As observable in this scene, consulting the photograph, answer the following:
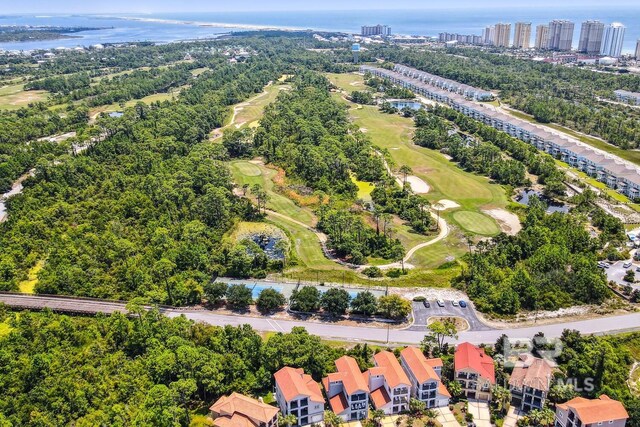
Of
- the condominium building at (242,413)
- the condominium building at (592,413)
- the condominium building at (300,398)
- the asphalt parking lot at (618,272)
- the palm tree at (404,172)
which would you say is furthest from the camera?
the palm tree at (404,172)

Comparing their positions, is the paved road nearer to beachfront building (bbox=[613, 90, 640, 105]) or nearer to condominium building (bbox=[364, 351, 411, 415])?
condominium building (bbox=[364, 351, 411, 415])

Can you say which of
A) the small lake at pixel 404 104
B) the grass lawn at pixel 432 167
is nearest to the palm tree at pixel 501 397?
the grass lawn at pixel 432 167

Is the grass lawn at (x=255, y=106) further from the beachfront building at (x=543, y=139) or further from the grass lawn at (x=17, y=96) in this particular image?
the grass lawn at (x=17, y=96)

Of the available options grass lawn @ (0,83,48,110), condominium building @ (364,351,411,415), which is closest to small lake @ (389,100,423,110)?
grass lawn @ (0,83,48,110)

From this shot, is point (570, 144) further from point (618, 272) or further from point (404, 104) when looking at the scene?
point (404, 104)

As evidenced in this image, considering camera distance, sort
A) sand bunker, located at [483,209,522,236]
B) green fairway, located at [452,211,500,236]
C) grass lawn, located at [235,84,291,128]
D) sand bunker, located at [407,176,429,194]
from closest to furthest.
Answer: green fairway, located at [452,211,500,236]
sand bunker, located at [483,209,522,236]
sand bunker, located at [407,176,429,194]
grass lawn, located at [235,84,291,128]

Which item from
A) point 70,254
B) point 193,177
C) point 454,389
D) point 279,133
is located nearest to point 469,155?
point 279,133

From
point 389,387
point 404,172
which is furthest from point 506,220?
point 389,387
